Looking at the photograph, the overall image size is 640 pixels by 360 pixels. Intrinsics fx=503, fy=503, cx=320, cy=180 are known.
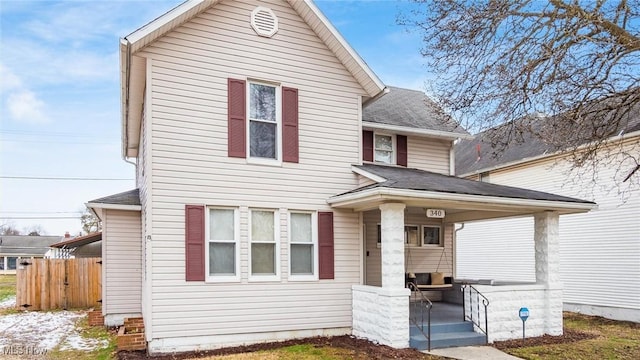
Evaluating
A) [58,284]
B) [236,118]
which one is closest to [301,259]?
[236,118]

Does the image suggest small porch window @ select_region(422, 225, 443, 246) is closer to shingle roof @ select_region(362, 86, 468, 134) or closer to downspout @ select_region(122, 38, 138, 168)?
shingle roof @ select_region(362, 86, 468, 134)

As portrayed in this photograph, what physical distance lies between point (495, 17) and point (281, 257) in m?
5.77

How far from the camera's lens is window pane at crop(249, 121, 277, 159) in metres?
9.95

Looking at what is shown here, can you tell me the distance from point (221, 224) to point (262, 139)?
6.17 ft

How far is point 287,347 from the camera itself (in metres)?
9.25

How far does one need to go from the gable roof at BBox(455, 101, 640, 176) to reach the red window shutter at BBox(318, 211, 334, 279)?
3.62 metres

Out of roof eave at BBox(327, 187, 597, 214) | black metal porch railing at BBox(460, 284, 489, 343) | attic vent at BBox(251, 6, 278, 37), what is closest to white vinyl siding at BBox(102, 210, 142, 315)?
roof eave at BBox(327, 187, 597, 214)

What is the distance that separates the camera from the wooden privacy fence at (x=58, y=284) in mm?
16906

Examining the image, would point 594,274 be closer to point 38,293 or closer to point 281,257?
point 281,257

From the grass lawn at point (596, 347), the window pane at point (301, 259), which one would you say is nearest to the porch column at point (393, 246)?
the window pane at point (301, 259)

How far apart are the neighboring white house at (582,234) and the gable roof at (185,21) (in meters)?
3.00

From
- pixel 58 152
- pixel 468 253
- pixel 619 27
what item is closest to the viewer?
pixel 619 27

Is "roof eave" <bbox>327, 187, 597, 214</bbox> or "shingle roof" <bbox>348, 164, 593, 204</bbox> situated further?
"shingle roof" <bbox>348, 164, 593, 204</bbox>

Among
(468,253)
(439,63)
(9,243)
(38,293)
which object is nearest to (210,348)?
(439,63)
